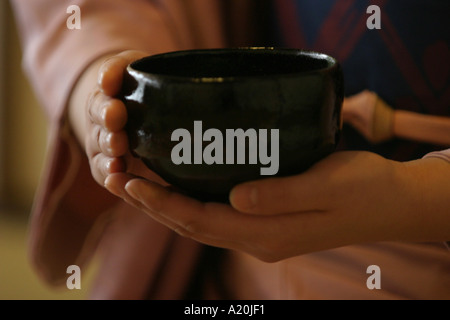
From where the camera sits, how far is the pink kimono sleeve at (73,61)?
67 cm

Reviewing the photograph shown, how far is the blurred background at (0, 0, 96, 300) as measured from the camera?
173cm

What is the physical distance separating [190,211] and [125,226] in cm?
33

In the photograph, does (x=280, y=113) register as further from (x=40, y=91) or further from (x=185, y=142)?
(x=40, y=91)

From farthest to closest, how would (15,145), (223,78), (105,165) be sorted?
(15,145) → (105,165) → (223,78)

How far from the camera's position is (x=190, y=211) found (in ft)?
1.37

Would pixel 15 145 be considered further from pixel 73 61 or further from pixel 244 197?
pixel 244 197

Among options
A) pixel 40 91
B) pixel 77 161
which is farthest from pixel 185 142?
pixel 40 91

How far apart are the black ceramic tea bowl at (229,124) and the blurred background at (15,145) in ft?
4.43

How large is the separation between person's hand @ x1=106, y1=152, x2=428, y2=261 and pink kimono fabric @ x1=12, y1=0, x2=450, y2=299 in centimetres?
15

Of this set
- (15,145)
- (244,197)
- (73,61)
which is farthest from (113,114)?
(15,145)

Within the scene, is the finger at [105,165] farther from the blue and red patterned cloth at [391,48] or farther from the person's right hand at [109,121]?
the blue and red patterned cloth at [391,48]

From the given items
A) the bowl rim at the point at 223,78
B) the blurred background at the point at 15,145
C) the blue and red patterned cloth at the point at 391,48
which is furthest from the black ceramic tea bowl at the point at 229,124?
the blurred background at the point at 15,145

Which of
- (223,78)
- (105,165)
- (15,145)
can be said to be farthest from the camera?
(15,145)

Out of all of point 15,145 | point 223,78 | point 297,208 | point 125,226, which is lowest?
point 15,145
